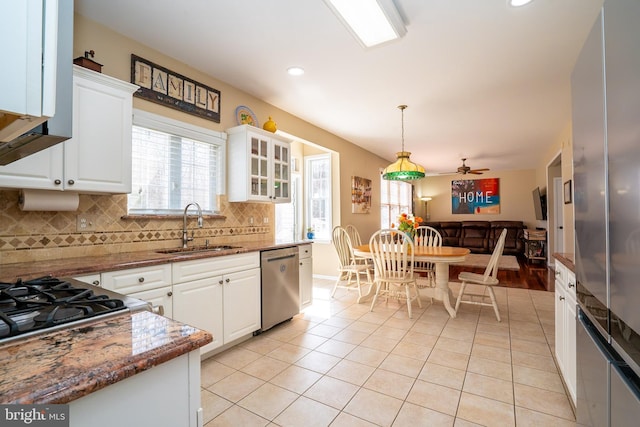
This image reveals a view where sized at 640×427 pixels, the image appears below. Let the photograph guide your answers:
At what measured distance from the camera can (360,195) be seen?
19.9 ft

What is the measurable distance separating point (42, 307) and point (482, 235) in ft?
31.4

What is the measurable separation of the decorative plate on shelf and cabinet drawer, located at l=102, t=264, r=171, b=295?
187 cm

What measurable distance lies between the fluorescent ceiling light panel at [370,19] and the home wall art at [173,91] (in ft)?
5.19

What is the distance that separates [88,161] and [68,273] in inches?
29.4

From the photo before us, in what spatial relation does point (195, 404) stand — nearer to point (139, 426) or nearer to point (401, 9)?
point (139, 426)

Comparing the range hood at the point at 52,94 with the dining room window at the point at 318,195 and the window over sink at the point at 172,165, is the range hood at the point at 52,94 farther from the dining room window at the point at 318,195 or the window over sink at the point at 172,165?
the dining room window at the point at 318,195

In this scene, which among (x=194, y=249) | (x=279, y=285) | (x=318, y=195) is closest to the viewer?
(x=194, y=249)

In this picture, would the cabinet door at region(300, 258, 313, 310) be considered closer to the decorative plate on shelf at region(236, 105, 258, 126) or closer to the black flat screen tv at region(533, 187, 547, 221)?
the decorative plate on shelf at region(236, 105, 258, 126)

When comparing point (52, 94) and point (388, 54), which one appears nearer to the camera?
point (52, 94)

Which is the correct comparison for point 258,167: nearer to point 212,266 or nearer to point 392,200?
point 212,266

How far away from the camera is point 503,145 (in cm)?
609

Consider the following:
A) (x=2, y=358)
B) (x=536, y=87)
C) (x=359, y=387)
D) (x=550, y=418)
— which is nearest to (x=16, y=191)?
(x=2, y=358)

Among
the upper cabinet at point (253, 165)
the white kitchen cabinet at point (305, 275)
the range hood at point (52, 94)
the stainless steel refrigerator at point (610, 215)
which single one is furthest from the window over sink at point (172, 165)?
the stainless steel refrigerator at point (610, 215)

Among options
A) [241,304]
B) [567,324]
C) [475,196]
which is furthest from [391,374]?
[475,196]
